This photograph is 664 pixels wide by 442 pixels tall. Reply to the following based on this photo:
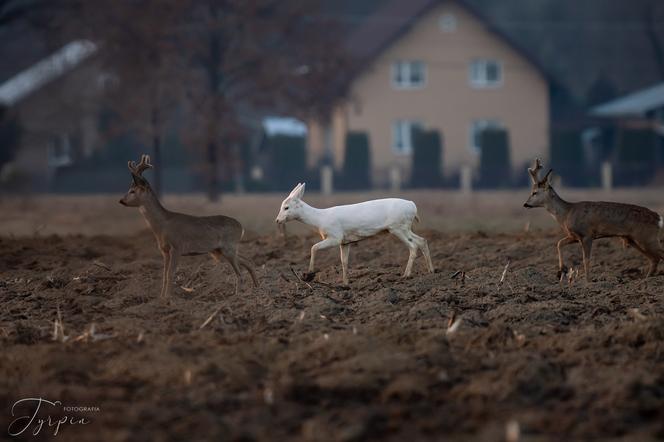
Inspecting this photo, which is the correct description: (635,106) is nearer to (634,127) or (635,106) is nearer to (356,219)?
(634,127)

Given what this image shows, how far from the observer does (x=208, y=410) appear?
757 centimetres

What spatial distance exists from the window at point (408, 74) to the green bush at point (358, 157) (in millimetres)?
4583

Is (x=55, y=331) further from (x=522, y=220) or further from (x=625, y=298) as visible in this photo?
(x=522, y=220)

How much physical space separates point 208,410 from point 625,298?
5.75 m

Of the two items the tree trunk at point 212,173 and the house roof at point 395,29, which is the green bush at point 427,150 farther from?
the tree trunk at point 212,173

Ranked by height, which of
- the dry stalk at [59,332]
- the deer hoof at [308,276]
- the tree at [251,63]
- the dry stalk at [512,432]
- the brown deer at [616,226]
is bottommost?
the dry stalk at [512,432]

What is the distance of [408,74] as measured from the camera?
183 feet

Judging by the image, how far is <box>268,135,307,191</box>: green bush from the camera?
5256cm

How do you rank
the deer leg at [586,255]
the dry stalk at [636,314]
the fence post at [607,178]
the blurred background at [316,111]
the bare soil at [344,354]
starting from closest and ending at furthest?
the bare soil at [344,354] → the dry stalk at [636,314] → the deer leg at [586,255] → the blurred background at [316,111] → the fence post at [607,178]

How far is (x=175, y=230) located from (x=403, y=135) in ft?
146

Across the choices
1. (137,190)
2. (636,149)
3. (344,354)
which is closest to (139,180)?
(137,190)

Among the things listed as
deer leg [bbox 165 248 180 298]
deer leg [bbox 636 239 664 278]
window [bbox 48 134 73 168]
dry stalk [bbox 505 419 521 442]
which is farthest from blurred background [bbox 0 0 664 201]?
dry stalk [bbox 505 419 521 442]

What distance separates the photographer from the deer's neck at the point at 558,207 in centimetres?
1402

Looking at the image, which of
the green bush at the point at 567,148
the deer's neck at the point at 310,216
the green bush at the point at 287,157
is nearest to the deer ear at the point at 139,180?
the deer's neck at the point at 310,216
